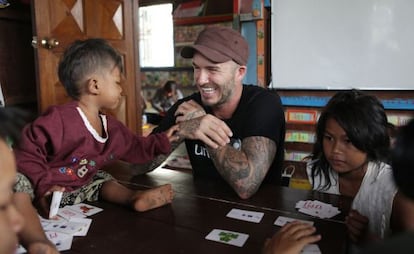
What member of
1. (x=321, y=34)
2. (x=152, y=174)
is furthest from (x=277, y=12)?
(x=152, y=174)

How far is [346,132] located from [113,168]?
1.12 m

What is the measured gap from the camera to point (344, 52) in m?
3.53

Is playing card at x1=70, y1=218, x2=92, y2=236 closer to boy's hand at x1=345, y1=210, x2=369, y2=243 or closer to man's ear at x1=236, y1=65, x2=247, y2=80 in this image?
boy's hand at x1=345, y1=210, x2=369, y2=243

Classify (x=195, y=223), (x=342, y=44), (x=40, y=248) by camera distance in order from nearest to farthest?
(x=40, y=248) < (x=195, y=223) < (x=342, y=44)

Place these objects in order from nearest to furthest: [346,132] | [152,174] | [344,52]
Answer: [346,132] < [152,174] < [344,52]

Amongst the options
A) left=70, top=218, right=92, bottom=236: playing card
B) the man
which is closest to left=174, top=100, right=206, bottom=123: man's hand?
the man

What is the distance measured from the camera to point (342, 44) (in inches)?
139

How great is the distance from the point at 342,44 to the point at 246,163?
97.1 inches

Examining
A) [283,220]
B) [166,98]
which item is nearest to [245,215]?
[283,220]

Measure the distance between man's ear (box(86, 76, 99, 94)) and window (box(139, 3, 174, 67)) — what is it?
17.3 feet

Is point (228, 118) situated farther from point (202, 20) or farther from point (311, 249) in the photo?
point (202, 20)

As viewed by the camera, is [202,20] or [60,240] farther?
[202,20]

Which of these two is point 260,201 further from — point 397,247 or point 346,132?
point 397,247

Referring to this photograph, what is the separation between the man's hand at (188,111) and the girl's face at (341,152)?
600mm
